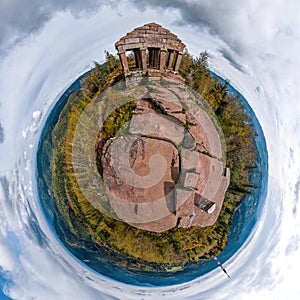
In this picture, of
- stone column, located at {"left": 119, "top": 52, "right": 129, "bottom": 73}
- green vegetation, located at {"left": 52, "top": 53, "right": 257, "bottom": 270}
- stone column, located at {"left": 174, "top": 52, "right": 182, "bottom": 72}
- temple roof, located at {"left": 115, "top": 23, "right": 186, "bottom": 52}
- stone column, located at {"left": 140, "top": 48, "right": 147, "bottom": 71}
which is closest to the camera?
temple roof, located at {"left": 115, "top": 23, "right": 186, "bottom": 52}

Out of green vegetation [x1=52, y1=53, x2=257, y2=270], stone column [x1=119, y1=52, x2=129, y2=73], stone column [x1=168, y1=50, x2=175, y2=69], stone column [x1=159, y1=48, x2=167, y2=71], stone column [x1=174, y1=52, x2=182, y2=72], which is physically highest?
stone column [x1=168, y1=50, x2=175, y2=69]

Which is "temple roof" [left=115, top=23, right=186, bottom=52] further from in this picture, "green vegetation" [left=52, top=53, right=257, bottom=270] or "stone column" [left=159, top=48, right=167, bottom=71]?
"green vegetation" [left=52, top=53, right=257, bottom=270]

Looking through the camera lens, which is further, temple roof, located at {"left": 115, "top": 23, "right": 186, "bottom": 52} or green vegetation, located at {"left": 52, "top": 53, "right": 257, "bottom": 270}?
green vegetation, located at {"left": 52, "top": 53, "right": 257, "bottom": 270}

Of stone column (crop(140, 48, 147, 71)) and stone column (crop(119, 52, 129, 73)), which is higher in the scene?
stone column (crop(140, 48, 147, 71))

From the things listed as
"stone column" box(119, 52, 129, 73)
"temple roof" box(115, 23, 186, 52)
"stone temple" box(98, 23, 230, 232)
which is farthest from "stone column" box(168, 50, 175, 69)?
"stone column" box(119, 52, 129, 73)

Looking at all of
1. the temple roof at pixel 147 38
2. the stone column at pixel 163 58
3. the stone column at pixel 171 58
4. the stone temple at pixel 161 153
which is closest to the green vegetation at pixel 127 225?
the stone temple at pixel 161 153

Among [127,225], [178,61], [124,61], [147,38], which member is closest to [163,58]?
[178,61]

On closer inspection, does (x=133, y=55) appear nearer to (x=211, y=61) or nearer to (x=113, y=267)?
(x=211, y=61)

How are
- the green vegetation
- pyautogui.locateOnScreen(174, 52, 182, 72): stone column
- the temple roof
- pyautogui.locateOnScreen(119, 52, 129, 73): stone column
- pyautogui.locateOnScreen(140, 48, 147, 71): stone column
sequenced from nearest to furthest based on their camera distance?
1. the temple roof
2. pyautogui.locateOnScreen(140, 48, 147, 71): stone column
3. pyautogui.locateOnScreen(119, 52, 129, 73): stone column
4. pyautogui.locateOnScreen(174, 52, 182, 72): stone column
5. the green vegetation
